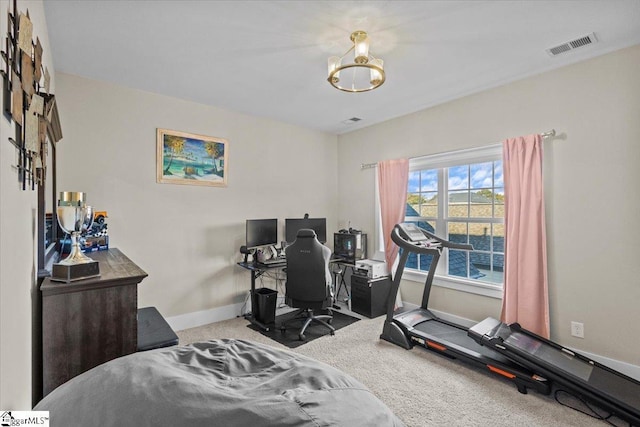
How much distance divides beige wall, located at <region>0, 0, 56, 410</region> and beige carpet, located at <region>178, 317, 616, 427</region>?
202 cm

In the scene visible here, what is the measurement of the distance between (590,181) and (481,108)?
127 centimetres

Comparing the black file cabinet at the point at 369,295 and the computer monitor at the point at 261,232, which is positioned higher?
the computer monitor at the point at 261,232

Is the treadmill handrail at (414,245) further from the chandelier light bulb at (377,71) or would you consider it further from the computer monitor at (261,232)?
the computer monitor at (261,232)

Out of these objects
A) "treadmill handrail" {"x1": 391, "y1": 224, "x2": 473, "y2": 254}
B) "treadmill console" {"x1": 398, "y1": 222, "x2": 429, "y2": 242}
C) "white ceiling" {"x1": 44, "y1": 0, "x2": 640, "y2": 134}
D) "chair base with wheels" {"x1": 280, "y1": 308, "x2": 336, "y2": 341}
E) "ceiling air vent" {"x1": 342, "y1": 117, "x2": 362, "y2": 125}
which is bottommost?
"chair base with wheels" {"x1": 280, "y1": 308, "x2": 336, "y2": 341}

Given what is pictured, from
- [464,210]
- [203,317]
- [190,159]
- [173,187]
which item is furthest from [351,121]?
[203,317]

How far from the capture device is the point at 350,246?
4516 millimetres

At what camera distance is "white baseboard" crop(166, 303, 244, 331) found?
3545mm

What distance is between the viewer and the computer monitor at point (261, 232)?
3.86 metres

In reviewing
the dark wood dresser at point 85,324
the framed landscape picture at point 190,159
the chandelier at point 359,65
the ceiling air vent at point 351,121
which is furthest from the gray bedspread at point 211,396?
the ceiling air vent at point 351,121

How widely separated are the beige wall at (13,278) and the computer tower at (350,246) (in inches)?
137

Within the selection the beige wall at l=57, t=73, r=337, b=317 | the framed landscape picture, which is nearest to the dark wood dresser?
the beige wall at l=57, t=73, r=337, b=317

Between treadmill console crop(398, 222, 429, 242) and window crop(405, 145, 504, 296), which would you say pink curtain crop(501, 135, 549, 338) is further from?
treadmill console crop(398, 222, 429, 242)

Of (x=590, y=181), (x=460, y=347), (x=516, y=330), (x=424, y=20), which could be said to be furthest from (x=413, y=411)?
(x=424, y=20)

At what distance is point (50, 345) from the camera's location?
4.82 ft
